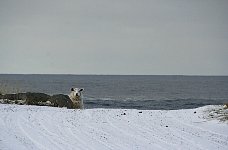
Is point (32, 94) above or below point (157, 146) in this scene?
above

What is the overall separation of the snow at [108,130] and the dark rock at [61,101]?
13.0 ft

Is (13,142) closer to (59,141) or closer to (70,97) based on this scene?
(59,141)

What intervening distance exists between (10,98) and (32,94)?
1.11 meters

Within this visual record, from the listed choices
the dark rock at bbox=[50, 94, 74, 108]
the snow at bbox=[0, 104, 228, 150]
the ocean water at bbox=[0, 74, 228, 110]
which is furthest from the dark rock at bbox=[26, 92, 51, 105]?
the ocean water at bbox=[0, 74, 228, 110]

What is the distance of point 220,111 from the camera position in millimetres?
12570

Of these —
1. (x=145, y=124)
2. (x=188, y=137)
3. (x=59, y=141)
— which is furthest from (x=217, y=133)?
(x=59, y=141)

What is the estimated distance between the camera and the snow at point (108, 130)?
842 cm

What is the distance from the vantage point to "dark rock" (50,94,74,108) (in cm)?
1772

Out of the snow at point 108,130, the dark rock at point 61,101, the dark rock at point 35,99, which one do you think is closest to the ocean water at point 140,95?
the dark rock at point 35,99

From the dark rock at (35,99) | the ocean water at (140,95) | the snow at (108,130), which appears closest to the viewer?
the snow at (108,130)

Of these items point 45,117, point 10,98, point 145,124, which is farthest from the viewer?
point 10,98

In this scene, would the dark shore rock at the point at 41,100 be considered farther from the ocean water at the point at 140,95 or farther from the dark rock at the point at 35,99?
the ocean water at the point at 140,95

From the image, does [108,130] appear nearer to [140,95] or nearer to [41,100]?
[41,100]

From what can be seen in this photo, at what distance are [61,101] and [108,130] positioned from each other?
26.9ft
